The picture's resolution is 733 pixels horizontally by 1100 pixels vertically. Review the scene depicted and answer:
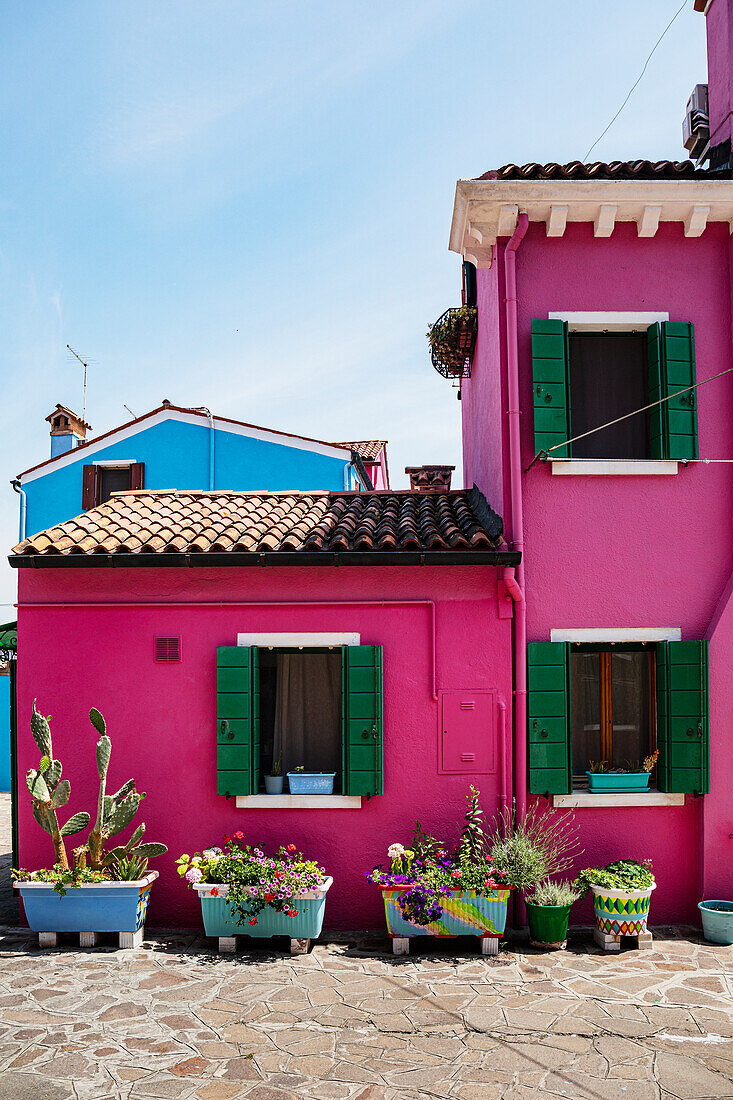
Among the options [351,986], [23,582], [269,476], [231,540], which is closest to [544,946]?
[351,986]

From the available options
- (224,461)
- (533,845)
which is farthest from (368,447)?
(533,845)

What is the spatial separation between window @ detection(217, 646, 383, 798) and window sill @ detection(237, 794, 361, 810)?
0.12 metres

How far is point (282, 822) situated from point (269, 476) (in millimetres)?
10253

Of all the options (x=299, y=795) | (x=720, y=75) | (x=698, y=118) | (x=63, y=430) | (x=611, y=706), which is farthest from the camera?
(x=63, y=430)

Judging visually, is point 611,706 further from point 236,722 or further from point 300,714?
point 236,722

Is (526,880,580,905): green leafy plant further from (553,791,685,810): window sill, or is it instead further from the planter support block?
the planter support block

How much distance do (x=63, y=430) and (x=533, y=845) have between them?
1668cm

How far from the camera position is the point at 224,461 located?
1744cm

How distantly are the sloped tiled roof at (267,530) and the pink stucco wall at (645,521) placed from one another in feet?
2.24

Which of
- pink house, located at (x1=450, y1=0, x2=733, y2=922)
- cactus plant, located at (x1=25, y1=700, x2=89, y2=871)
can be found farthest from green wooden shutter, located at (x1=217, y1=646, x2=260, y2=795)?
pink house, located at (x1=450, y1=0, x2=733, y2=922)

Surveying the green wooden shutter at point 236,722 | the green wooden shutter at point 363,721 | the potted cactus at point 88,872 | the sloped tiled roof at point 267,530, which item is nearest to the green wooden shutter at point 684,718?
the sloped tiled roof at point 267,530

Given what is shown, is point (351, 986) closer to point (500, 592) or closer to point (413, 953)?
point (413, 953)

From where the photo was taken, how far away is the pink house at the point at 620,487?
788 centimetres

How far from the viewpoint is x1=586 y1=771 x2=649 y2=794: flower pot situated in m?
7.94
